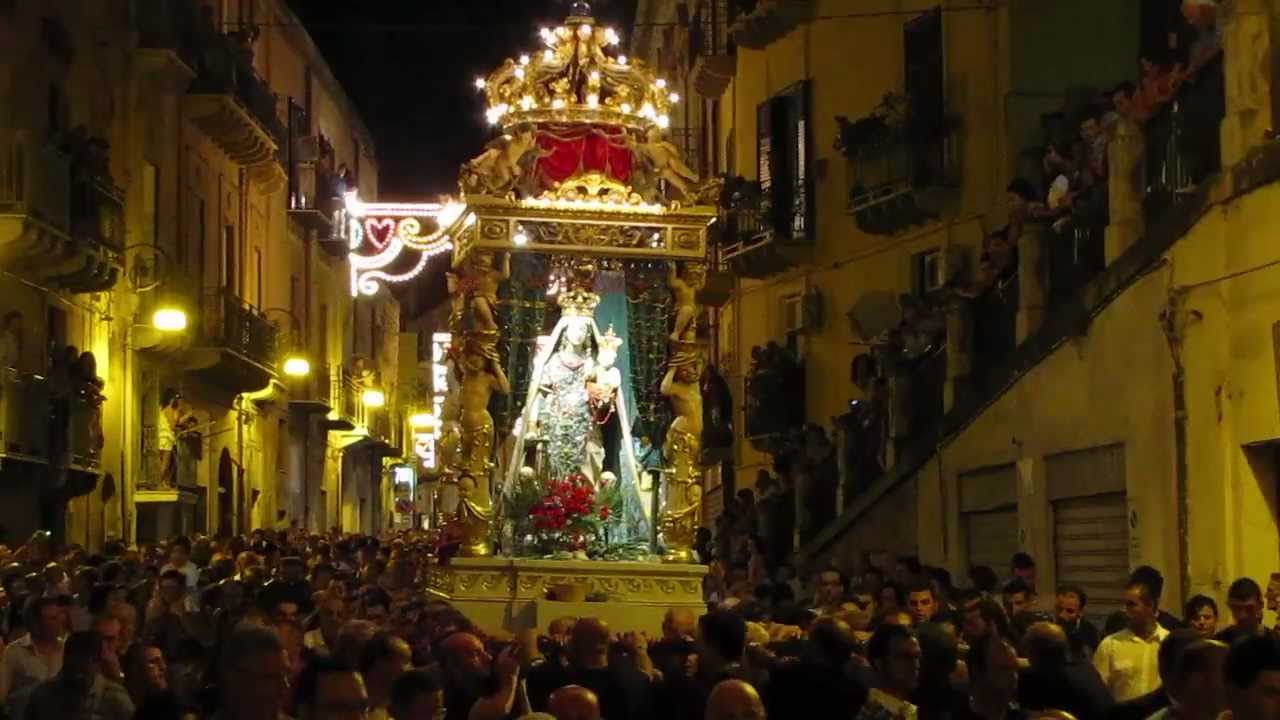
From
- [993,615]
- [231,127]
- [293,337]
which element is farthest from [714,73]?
[993,615]

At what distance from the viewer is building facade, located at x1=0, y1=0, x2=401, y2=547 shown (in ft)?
97.7

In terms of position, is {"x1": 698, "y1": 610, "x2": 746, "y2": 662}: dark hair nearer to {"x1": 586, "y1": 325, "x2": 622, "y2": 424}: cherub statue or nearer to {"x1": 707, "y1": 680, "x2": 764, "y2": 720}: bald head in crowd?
{"x1": 707, "y1": 680, "x2": 764, "y2": 720}: bald head in crowd

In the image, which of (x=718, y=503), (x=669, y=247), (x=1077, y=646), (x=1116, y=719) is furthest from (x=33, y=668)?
(x=718, y=503)

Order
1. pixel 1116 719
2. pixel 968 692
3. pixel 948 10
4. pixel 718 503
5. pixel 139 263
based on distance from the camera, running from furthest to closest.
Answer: pixel 718 503 < pixel 139 263 < pixel 948 10 < pixel 968 692 < pixel 1116 719

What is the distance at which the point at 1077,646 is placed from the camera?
1298 centimetres

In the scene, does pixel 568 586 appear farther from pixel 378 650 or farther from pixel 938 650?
pixel 938 650

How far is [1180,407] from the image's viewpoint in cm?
1916

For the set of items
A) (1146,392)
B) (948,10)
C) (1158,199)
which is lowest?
(1146,392)

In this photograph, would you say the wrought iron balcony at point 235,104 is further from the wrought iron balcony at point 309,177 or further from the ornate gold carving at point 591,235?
the ornate gold carving at point 591,235

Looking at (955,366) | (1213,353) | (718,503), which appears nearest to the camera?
(1213,353)

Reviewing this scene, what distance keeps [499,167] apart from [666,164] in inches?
52.4

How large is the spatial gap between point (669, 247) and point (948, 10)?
405 inches

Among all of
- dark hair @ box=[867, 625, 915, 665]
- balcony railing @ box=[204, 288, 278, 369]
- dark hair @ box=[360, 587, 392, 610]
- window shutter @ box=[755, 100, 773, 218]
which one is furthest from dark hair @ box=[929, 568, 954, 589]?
A: balcony railing @ box=[204, 288, 278, 369]

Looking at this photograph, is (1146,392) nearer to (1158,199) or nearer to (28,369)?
(1158,199)
